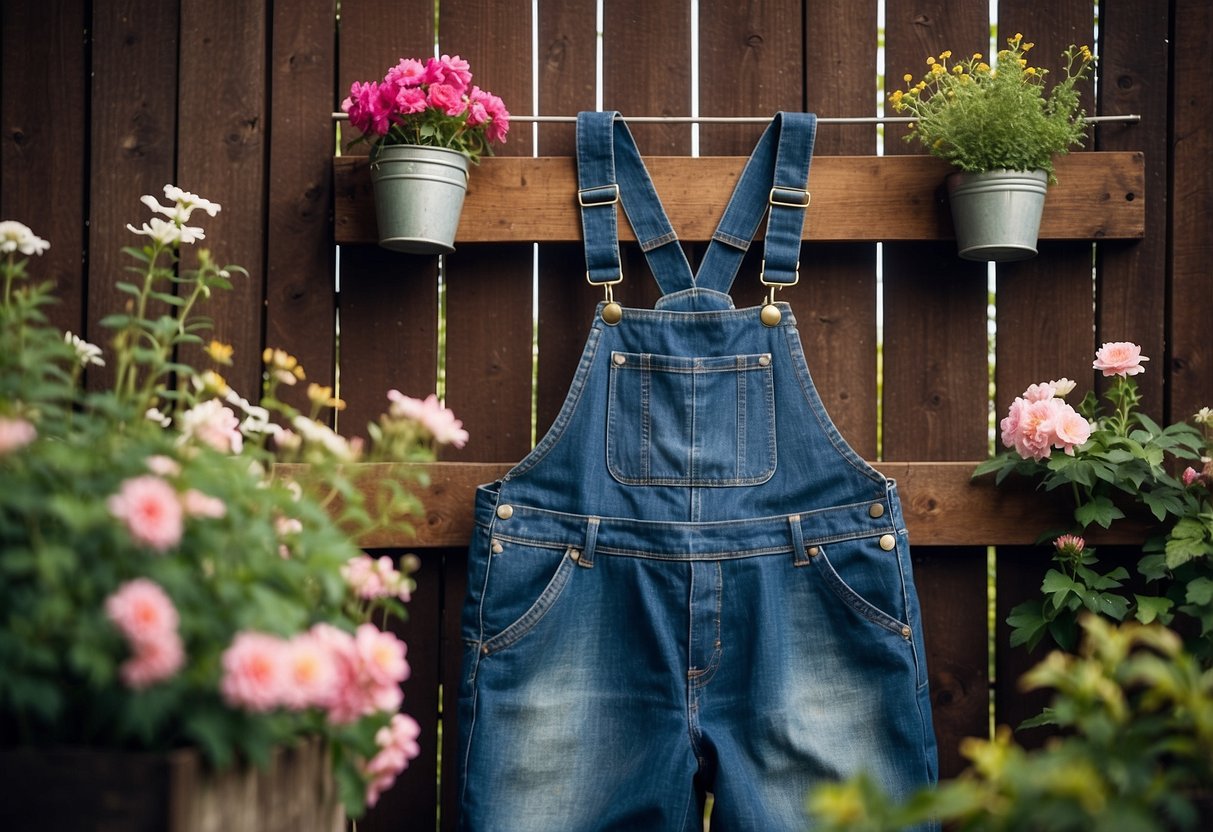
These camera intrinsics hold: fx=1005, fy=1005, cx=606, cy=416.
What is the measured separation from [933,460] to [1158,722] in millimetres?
1129

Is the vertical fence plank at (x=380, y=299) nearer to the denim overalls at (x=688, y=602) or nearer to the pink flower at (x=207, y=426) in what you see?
the denim overalls at (x=688, y=602)

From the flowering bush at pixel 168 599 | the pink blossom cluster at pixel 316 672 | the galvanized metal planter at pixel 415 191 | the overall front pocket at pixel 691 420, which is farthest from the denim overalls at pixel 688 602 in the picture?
the pink blossom cluster at pixel 316 672

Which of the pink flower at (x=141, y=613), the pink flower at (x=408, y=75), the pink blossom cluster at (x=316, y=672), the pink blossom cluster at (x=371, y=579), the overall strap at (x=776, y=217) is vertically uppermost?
the pink flower at (x=408, y=75)

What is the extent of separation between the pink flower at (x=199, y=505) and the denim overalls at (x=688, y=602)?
83 centimetres

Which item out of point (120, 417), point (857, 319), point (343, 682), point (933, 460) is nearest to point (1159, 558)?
point (933, 460)

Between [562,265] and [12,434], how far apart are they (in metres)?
1.27

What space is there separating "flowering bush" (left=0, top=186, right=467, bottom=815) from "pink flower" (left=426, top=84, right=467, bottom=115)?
2.54 ft

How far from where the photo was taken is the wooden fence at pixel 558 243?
2047 mm

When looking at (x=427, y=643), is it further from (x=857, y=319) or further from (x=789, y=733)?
A: (x=857, y=319)

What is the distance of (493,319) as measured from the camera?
81.3 inches

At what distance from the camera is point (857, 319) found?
2.07 m

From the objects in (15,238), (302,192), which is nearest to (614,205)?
(302,192)

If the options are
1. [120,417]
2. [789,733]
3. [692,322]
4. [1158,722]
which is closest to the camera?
[1158,722]

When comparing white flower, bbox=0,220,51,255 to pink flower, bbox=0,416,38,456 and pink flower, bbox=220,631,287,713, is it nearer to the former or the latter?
pink flower, bbox=0,416,38,456
